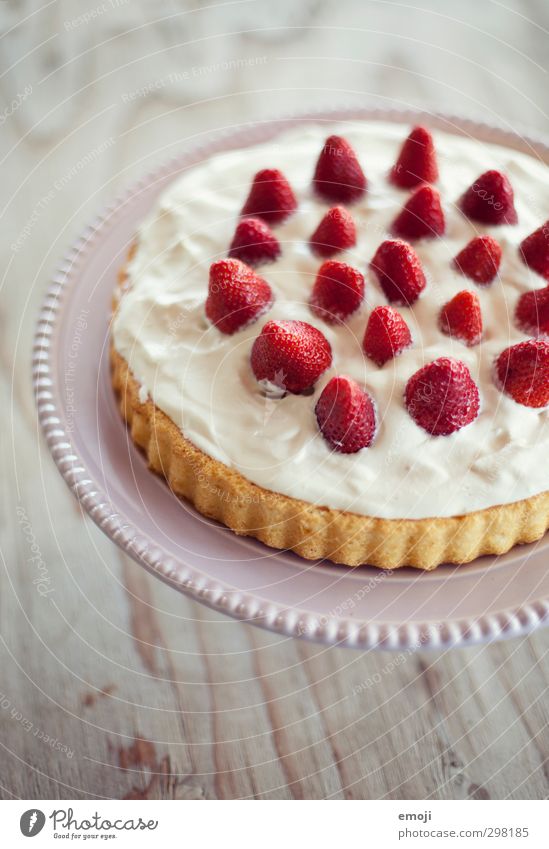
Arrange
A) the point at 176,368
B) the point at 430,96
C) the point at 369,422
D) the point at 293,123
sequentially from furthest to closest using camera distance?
the point at 430,96 → the point at 293,123 → the point at 176,368 → the point at 369,422

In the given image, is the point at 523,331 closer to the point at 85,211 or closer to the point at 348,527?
the point at 348,527

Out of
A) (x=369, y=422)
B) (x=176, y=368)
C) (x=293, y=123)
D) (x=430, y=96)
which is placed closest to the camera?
(x=369, y=422)

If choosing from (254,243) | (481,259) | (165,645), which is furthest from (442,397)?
(165,645)

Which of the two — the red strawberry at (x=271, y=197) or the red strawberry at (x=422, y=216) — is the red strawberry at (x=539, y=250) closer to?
the red strawberry at (x=422, y=216)

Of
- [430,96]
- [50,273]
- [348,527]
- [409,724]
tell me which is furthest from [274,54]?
[409,724]

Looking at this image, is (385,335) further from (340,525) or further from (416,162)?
(416,162)

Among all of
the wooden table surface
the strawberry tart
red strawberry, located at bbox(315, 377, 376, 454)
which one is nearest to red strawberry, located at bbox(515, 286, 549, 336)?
the strawberry tart
